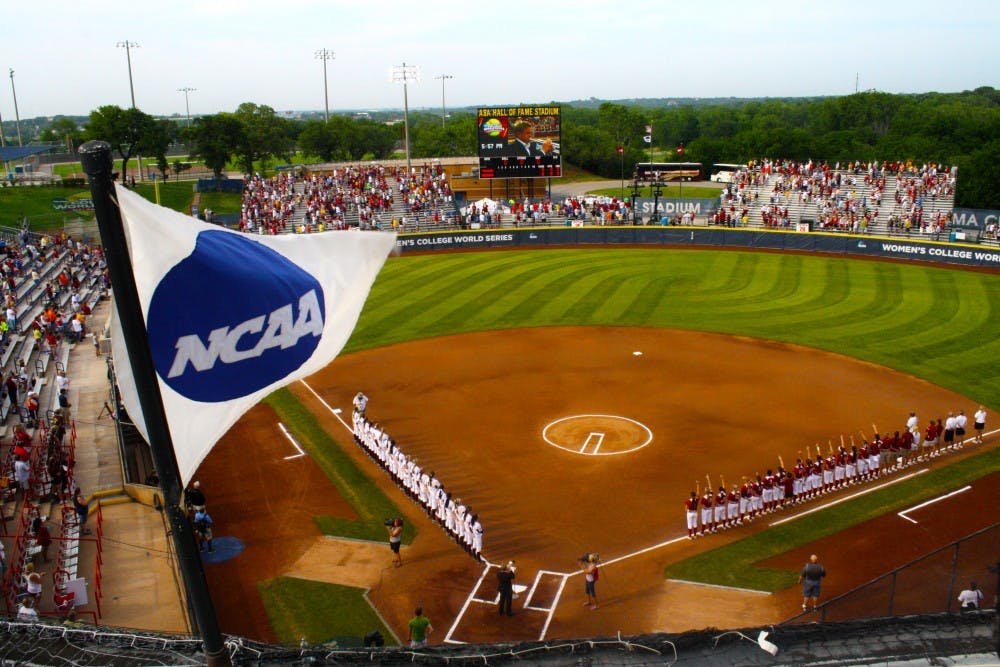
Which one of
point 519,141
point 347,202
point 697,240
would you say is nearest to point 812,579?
point 697,240

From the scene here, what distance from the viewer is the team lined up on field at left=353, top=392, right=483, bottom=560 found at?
59.3ft

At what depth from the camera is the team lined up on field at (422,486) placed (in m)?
18.1

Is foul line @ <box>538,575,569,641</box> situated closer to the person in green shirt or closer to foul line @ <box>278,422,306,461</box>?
the person in green shirt

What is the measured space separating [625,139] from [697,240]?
84.8m

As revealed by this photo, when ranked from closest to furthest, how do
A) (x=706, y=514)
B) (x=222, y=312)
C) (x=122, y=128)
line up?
(x=222, y=312) → (x=706, y=514) → (x=122, y=128)

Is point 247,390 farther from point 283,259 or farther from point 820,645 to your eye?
point 820,645

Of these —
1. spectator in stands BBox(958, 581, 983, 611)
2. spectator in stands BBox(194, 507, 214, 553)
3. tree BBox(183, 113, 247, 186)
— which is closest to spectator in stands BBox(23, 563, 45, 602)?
spectator in stands BBox(194, 507, 214, 553)

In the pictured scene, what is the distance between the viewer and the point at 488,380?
29578 millimetres

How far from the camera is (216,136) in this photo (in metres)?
91.6

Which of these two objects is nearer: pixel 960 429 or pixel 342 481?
pixel 342 481

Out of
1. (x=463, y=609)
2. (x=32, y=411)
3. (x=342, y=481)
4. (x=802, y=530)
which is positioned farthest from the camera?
(x=32, y=411)

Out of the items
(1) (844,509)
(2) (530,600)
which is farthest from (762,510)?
(2) (530,600)

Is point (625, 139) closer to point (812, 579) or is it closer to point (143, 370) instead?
point (812, 579)

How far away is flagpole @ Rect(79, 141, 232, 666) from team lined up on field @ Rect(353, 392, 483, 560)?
12.9 metres
